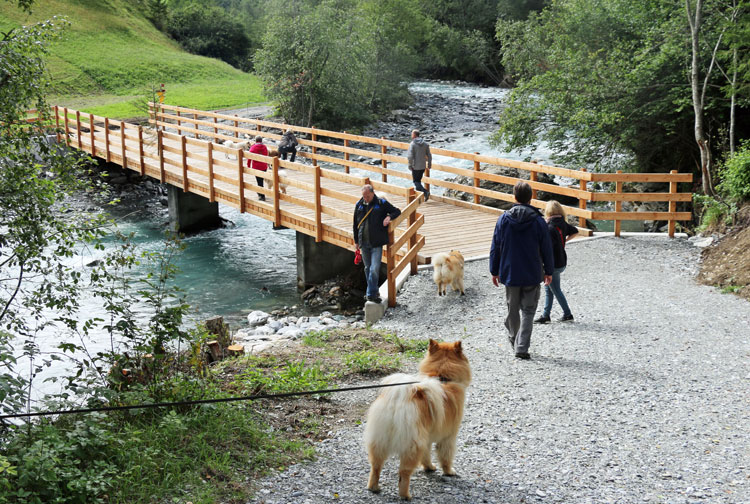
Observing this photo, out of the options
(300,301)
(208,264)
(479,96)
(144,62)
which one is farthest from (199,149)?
(144,62)

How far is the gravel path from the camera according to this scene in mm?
5117

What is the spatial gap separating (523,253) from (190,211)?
50.6 ft

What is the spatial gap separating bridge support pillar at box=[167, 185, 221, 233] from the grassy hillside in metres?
18.4

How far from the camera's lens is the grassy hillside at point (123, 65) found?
4400cm

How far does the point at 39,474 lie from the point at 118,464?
681 mm

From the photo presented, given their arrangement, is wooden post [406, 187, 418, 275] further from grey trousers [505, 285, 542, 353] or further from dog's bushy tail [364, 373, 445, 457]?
dog's bushy tail [364, 373, 445, 457]

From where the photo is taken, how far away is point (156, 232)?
2192 centimetres

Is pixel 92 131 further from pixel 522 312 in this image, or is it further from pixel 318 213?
pixel 522 312

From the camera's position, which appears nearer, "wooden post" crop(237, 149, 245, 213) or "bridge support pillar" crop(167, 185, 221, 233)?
"wooden post" crop(237, 149, 245, 213)

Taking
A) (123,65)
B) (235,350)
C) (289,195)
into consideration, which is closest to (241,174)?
(289,195)

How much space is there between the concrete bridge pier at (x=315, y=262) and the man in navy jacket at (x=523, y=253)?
8115mm

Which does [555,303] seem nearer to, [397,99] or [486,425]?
[486,425]

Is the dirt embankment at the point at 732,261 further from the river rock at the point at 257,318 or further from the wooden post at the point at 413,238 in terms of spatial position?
the river rock at the point at 257,318

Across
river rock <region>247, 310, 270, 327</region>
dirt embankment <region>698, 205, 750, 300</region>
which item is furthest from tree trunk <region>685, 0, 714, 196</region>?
river rock <region>247, 310, 270, 327</region>
